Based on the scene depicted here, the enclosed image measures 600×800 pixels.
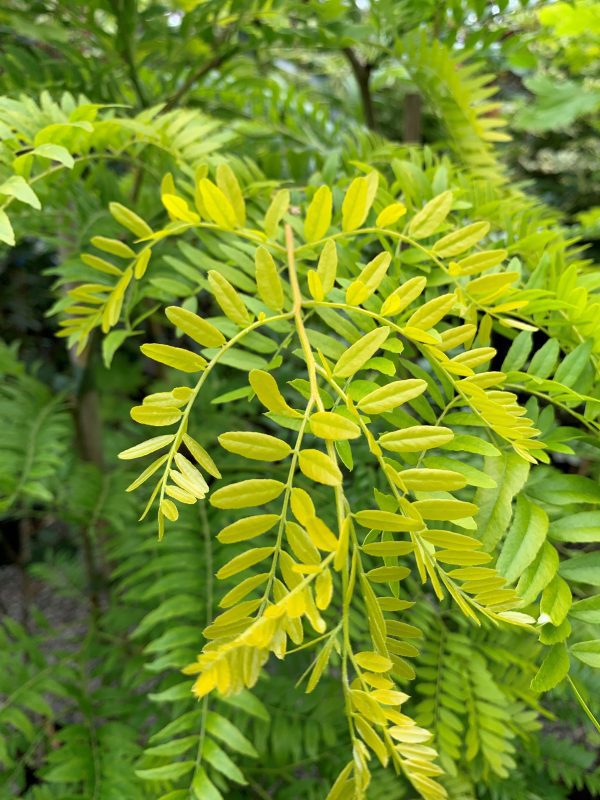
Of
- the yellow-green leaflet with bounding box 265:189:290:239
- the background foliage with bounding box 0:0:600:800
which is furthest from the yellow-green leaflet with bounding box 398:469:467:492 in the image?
the yellow-green leaflet with bounding box 265:189:290:239

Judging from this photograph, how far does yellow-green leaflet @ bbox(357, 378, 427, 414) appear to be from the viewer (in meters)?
0.25

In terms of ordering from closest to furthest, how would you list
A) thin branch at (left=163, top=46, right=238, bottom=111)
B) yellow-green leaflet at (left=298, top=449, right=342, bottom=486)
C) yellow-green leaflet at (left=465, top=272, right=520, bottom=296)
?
yellow-green leaflet at (left=298, top=449, right=342, bottom=486) < yellow-green leaflet at (left=465, top=272, right=520, bottom=296) < thin branch at (left=163, top=46, right=238, bottom=111)

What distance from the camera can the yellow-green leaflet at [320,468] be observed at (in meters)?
0.22

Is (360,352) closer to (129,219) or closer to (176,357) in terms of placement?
(176,357)

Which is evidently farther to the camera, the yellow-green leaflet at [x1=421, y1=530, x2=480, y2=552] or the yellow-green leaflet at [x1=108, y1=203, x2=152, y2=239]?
the yellow-green leaflet at [x1=108, y1=203, x2=152, y2=239]

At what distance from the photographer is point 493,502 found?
318mm

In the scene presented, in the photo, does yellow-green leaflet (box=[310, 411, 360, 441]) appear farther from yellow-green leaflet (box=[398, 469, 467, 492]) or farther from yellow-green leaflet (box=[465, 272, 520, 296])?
yellow-green leaflet (box=[465, 272, 520, 296])

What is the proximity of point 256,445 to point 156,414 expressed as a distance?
6cm

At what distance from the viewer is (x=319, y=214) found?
37 cm

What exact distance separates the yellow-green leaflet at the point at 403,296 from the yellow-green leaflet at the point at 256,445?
0.30 ft

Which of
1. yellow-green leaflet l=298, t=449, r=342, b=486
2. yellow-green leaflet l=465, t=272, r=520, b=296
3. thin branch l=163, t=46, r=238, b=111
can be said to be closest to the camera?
yellow-green leaflet l=298, t=449, r=342, b=486

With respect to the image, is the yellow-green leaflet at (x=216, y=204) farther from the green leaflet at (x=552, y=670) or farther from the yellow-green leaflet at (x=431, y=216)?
the green leaflet at (x=552, y=670)

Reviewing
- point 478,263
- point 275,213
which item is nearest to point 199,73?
point 275,213

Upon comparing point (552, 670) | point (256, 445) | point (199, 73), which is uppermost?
point (199, 73)
